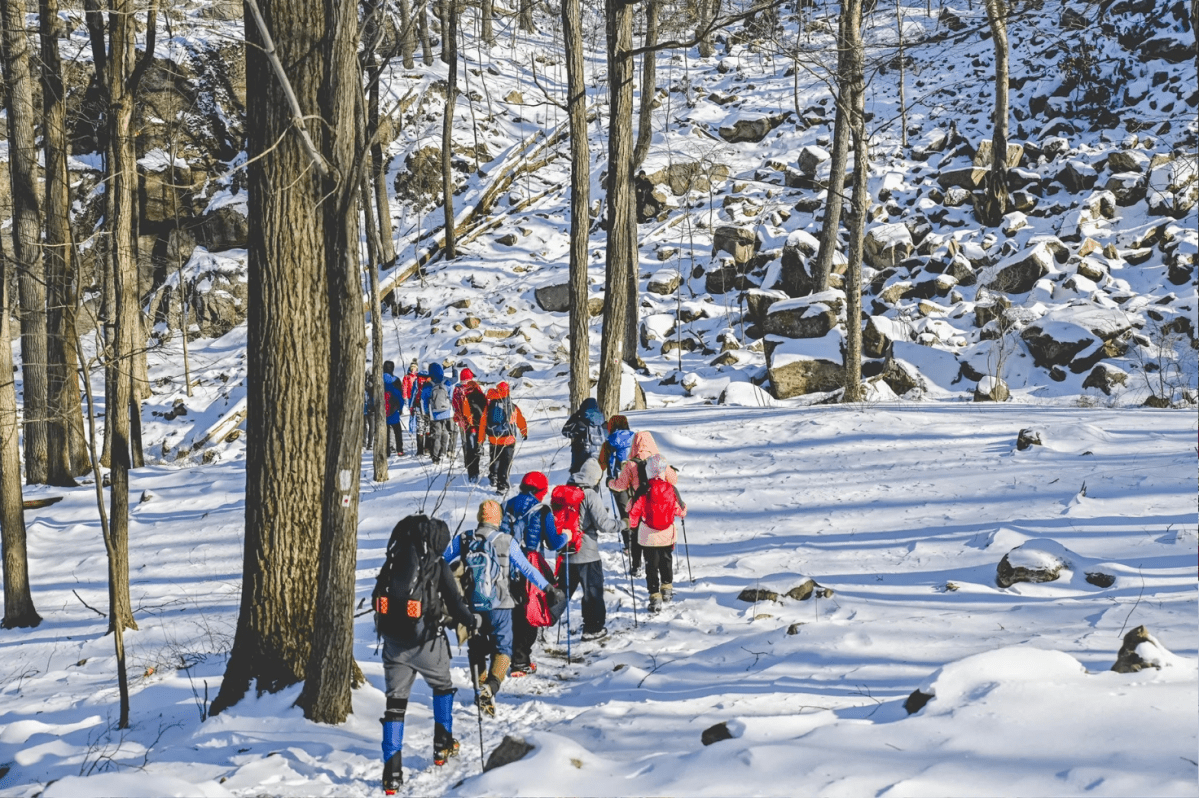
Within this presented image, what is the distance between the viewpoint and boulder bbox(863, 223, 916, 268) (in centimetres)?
2270

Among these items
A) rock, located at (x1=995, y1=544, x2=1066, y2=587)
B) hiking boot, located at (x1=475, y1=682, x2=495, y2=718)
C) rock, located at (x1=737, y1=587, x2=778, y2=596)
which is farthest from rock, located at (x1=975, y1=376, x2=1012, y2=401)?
hiking boot, located at (x1=475, y1=682, x2=495, y2=718)

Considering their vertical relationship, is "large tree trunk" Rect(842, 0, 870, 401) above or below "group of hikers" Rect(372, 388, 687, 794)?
above

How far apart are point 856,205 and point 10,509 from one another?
505 inches

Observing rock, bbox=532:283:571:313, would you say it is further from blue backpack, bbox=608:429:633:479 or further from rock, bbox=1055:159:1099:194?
blue backpack, bbox=608:429:633:479

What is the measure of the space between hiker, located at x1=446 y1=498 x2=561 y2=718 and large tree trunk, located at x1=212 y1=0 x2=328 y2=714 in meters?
1.15

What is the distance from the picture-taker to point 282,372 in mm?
5762

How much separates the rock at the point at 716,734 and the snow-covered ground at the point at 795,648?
0.05m

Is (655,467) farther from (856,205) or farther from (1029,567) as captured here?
(856,205)

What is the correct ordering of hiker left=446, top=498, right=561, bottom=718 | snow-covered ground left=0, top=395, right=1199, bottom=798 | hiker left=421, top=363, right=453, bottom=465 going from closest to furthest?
snow-covered ground left=0, top=395, right=1199, bottom=798 < hiker left=446, top=498, right=561, bottom=718 < hiker left=421, top=363, right=453, bottom=465

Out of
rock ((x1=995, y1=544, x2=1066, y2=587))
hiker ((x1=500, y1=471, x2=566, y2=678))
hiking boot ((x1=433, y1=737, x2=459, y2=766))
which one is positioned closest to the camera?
hiking boot ((x1=433, y1=737, x2=459, y2=766))

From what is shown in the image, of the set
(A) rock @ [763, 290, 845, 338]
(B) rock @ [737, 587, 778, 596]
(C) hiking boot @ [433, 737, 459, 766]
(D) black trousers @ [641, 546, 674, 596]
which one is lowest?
(C) hiking boot @ [433, 737, 459, 766]

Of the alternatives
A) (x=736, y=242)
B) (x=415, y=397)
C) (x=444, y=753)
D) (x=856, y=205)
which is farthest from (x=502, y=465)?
(x=736, y=242)

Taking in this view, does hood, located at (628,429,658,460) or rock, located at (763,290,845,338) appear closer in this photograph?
hood, located at (628,429,658,460)

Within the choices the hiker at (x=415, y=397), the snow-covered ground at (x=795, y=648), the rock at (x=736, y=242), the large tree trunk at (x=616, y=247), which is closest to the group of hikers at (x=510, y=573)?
the snow-covered ground at (x=795, y=648)
